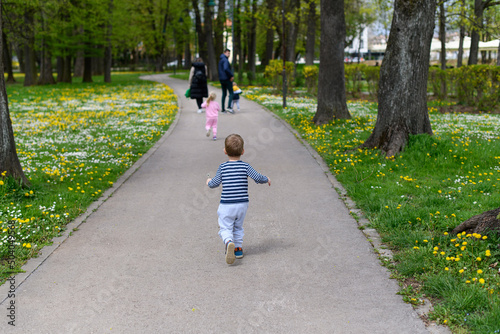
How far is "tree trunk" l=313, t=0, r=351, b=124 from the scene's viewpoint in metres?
13.8

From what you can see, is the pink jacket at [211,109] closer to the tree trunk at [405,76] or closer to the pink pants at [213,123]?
the pink pants at [213,123]

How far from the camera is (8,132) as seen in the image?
7.19 meters

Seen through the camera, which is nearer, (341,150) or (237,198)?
(237,198)

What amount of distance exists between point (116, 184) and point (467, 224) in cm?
540

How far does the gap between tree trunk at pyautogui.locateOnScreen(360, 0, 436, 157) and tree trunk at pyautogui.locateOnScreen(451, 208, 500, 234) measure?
4122 millimetres

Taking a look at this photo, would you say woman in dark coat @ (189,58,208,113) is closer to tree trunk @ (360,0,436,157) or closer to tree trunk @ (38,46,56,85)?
tree trunk @ (360,0,436,157)

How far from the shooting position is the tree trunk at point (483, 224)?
485 centimetres

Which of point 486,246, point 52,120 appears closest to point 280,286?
point 486,246

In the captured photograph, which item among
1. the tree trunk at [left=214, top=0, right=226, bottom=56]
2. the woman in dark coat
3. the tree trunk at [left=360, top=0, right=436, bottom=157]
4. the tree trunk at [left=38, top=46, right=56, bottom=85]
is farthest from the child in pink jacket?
the tree trunk at [left=38, top=46, right=56, bottom=85]

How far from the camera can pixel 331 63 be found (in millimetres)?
14172

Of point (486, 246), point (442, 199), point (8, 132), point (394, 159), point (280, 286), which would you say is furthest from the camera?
point (394, 159)

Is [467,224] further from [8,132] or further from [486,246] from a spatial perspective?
[8,132]

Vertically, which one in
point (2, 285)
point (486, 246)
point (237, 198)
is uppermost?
point (237, 198)

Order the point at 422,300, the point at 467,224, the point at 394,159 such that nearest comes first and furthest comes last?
the point at 422,300
the point at 467,224
the point at 394,159
